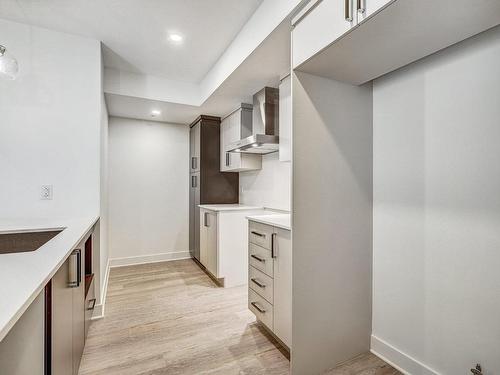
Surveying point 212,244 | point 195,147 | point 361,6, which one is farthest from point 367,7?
point 195,147

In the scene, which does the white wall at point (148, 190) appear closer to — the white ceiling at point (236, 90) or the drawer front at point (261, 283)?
the white ceiling at point (236, 90)

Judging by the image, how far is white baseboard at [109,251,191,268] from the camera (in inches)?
157

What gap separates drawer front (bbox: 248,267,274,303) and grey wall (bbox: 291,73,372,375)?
41 centimetres

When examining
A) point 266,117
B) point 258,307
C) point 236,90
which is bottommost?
point 258,307

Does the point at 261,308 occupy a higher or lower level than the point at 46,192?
lower

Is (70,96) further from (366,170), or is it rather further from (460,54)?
→ (460,54)

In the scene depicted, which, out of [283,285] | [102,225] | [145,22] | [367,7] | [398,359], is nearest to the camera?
[367,7]

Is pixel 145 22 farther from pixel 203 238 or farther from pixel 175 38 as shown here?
pixel 203 238

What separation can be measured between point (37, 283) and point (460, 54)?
7.01 ft

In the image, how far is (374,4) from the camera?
114cm

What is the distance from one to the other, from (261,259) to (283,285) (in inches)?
12.6

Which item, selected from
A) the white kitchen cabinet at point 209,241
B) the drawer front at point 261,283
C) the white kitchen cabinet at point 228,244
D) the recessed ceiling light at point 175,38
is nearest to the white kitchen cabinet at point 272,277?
the drawer front at point 261,283

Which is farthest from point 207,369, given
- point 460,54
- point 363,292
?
point 460,54

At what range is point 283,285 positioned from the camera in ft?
6.07
